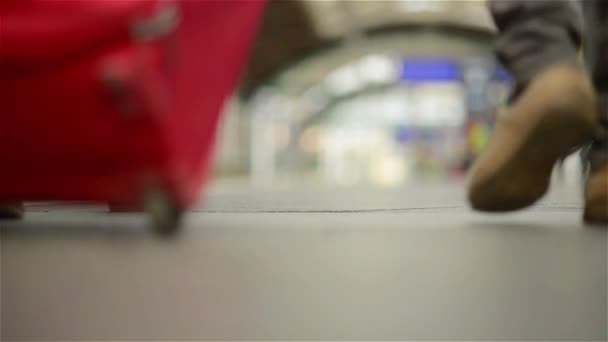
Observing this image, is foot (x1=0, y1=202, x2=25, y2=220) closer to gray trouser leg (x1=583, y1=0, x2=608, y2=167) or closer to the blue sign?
gray trouser leg (x1=583, y1=0, x2=608, y2=167)

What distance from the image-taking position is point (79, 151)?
3.11 ft

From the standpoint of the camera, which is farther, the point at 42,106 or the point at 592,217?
the point at 592,217

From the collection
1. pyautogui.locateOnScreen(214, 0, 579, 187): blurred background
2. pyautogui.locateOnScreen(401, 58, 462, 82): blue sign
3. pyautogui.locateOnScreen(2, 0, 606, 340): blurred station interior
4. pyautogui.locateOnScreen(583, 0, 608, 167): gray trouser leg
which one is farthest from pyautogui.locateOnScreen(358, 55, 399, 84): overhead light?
pyautogui.locateOnScreen(2, 0, 606, 340): blurred station interior

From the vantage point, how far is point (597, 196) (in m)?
1.16

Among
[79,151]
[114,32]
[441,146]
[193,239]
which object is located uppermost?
[114,32]

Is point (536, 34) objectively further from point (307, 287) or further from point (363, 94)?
point (363, 94)

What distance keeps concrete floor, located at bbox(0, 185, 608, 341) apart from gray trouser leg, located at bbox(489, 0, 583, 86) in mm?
279

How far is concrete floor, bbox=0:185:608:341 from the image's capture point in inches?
35.1

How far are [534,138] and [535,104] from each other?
6 cm

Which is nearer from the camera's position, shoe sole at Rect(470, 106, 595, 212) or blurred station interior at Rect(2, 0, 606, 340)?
blurred station interior at Rect(2, 0, 606, 340)

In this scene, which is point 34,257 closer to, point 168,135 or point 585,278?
point 168,135

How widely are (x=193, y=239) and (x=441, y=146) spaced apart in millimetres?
18173

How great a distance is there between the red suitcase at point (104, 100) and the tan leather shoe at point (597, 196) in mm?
598

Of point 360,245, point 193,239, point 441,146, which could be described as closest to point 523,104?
point 360,245
